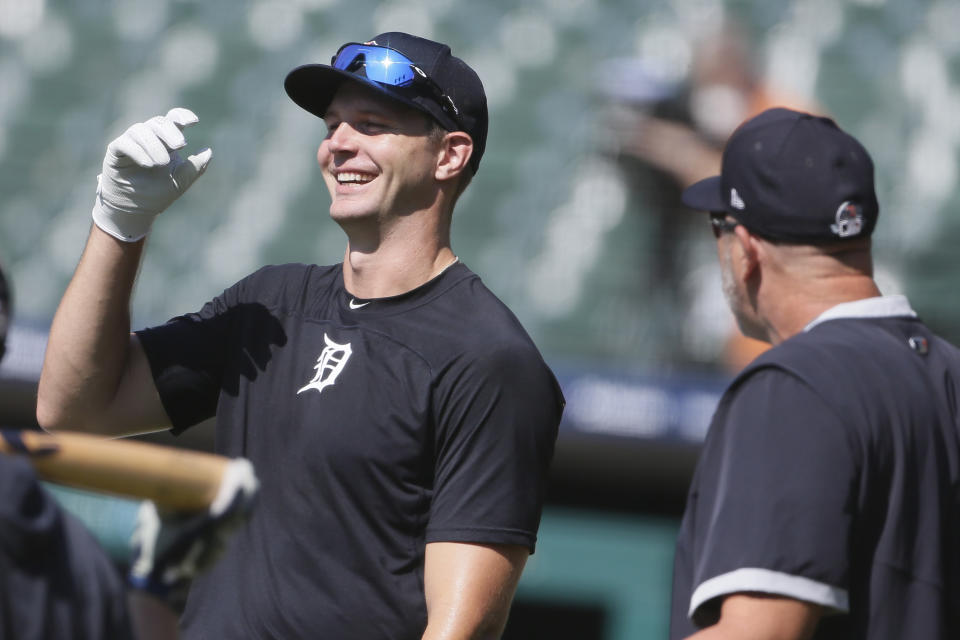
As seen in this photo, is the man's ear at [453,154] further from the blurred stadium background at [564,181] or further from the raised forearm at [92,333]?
the blurred stadium background at [564,181]

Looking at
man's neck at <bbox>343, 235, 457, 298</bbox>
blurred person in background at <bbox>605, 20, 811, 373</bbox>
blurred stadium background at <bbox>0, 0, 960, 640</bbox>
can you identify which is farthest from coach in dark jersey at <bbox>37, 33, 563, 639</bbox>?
blurred person in background at <bbox>605, 20, 811, 373</bbox>

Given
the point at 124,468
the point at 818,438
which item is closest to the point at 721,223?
the point at 818,438

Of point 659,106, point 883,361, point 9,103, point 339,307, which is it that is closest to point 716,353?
point 659,106

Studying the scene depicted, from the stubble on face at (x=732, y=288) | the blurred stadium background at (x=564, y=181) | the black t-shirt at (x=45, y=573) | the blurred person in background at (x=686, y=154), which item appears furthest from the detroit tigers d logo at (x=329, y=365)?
the blurred person in background at (x=686, y=154)

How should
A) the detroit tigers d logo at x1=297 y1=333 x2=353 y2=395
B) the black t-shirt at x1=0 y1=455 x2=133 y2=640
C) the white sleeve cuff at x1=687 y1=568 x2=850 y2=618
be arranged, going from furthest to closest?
the detroit tigers d logo at x1=297 y1=333 x2=353 y2=395 → the white sleeve cuff at x1=687 y1=568 x2=850 y2=618 → the black t-shirt at x1=0 y1=455 x2=133 y2=640

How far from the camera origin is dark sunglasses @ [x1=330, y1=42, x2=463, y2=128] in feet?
8.21

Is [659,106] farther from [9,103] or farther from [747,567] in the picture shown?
[747,567]

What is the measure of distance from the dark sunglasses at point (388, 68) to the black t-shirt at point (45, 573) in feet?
4.32

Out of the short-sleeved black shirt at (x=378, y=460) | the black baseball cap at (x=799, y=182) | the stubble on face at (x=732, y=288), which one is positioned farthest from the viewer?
the short-sleeved black shirt at (x=378, y=460)

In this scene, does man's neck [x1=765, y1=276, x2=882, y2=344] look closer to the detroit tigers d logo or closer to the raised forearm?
the detroit tigers d logo

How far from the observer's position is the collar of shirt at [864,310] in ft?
6.50

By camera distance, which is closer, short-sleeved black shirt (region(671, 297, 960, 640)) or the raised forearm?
short-sleeved black shirt (region(671, 297, 960, 640))

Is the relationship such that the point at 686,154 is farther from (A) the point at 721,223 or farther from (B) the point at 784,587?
(B) the point at 784,587

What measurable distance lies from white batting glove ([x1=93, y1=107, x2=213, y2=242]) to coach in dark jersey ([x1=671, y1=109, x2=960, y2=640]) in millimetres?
1007
